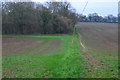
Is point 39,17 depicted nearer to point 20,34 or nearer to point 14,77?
point 20,34

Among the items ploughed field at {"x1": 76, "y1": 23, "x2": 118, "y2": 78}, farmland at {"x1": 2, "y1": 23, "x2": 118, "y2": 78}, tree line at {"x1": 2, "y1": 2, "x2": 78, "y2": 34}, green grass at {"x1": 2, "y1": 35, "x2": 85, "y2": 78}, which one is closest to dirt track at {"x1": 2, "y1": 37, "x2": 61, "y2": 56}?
farmland at {"x1": 2, "y1": 23, "x2": 118, "y2": 78}

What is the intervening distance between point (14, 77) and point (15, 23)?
22779 millimetres

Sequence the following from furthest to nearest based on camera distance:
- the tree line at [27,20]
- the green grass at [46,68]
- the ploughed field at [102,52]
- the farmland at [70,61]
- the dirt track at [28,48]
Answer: the tree line at [27,20] < the dirt track at [28,48] < the ploughed field at [102,52] < the farmland at [70,61] < the green grass at [46,68]

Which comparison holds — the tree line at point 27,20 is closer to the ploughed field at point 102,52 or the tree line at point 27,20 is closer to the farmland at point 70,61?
the farmland at point 70,61

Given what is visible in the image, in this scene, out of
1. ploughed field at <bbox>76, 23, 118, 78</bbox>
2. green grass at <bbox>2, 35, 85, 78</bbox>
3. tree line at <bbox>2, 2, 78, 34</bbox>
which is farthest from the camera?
tree line at <bbox>2, 2, 78, 34</bbox>

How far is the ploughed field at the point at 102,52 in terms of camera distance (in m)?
5.03

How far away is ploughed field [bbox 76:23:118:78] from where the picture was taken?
16.5ft

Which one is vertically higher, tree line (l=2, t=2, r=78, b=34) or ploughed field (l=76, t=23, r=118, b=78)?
tree line (l=2, t=2, r=78, b=34)

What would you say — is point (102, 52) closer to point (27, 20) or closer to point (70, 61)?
point (70, 61)

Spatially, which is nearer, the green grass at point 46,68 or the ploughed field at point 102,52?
the green grass at point 46,68

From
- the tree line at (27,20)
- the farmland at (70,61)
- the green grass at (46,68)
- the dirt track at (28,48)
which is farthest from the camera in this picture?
the tree line at (27,20)

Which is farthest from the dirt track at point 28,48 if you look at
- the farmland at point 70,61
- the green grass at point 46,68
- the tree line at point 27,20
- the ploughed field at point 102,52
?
the tree line at point 27,20

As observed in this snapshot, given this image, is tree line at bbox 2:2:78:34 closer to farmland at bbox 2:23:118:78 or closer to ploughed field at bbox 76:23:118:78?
farmland at bbox 2:23:118:78

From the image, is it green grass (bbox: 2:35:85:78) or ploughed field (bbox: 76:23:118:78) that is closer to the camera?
green grass (bbox: 2:35:85:78)
